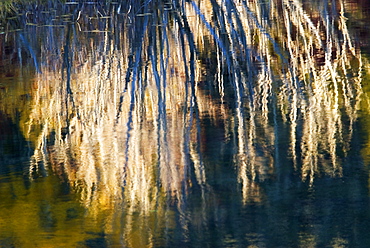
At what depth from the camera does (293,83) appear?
16.7 ft

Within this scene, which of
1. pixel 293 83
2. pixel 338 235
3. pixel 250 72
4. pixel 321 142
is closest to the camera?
pixel 338 235

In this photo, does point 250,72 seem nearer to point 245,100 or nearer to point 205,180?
point 245,100

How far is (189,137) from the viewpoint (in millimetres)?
3947

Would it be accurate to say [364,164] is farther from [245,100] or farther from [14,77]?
[14,77]

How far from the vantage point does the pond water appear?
2.78 metres

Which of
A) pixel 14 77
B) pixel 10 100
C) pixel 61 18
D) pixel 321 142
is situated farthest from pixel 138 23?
pixel 321 142

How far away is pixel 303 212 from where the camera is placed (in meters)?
2.83

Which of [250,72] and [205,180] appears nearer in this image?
[205,180]

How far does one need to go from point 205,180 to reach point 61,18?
6.57 m

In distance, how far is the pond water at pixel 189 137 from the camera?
2.78 m

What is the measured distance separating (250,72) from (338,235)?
2.95 meters

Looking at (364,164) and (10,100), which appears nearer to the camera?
(364,164)

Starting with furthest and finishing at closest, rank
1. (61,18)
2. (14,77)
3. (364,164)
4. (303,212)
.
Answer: (61,18), (14,77), (364,164), (303,212)

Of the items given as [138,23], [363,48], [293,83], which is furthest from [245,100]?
[138,23]
